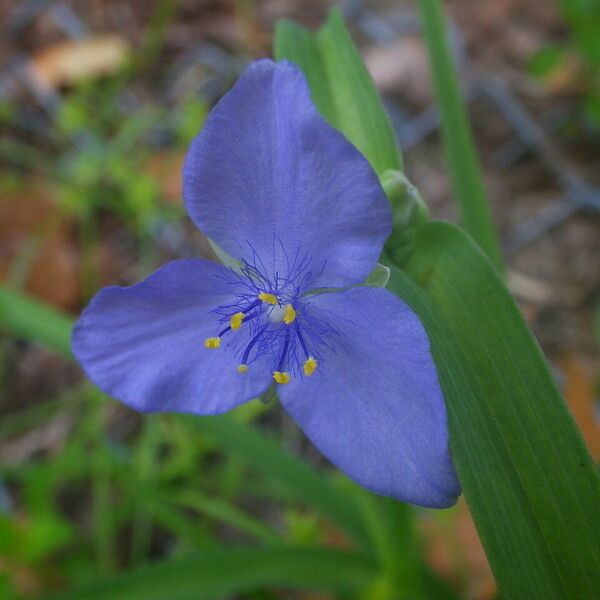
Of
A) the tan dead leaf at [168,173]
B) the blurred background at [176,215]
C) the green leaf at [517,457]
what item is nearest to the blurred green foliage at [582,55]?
the blurred background at [176,215]

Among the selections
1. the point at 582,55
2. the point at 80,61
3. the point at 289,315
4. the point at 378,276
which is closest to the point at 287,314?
the point at 289,315

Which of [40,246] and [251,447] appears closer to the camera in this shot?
[251,447]

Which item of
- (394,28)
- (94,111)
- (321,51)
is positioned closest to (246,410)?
(321,51)

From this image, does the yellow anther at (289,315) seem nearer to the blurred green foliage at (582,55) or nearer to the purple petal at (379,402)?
the purple petal at (379,402)

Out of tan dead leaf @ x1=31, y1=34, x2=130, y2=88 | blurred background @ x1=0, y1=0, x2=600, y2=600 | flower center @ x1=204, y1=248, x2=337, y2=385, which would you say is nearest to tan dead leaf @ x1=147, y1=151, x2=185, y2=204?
blurred background @ x1=0, y1=0, x2=600, y2=600

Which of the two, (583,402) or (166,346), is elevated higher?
(166,346)

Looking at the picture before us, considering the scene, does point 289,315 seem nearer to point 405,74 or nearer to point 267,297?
point 267,297
